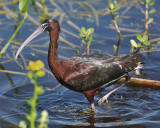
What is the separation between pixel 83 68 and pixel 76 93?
0.79 m

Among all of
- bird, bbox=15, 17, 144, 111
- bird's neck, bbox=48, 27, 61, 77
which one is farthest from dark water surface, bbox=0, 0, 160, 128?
bird's neck, bbox=48, 27, 61, 77

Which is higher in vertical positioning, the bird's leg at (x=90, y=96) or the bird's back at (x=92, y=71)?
the bird's back at (x=92, y=71)

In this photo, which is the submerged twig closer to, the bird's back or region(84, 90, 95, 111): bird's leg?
the bird's back

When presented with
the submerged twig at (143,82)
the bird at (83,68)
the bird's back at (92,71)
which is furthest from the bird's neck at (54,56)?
the submerged twig at (143,82)

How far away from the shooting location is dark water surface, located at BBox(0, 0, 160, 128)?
16.2 feet

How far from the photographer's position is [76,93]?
230 inches

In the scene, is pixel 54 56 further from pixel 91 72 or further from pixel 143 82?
pixel 143 82

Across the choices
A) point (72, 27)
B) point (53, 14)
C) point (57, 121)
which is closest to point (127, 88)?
point (57, 121)

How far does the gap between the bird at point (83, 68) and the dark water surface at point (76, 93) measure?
35 centimetres

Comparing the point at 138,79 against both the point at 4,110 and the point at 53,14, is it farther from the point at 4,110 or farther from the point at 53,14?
the point at 53,14

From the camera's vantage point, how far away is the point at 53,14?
8562mm

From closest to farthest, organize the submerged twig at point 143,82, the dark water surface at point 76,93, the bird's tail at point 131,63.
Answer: the dark water surface at point 76,93 < the bird's tail at point 131,63 < the submerged twig at point 143,82

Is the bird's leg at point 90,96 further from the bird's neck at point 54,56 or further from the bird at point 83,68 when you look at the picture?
the bird's neck at point 54,56

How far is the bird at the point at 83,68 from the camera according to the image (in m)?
5.05
